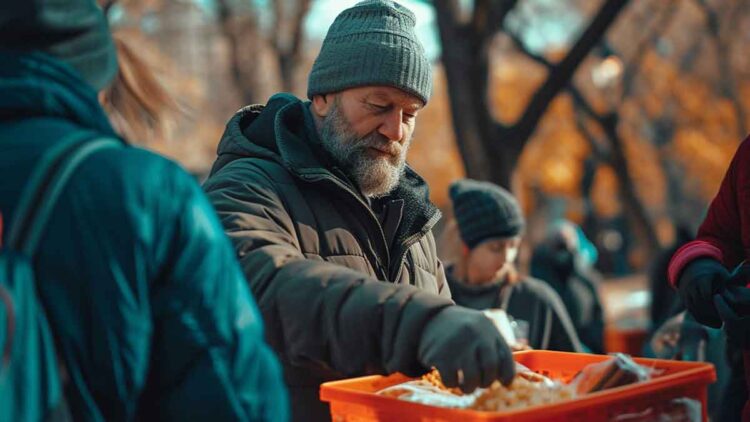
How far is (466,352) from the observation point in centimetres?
223

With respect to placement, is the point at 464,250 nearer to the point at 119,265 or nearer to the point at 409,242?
the point at 409,242

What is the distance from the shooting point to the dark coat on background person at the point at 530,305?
621cm

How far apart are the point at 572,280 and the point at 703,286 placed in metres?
6.11

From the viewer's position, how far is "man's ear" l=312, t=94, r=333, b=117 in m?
3.57

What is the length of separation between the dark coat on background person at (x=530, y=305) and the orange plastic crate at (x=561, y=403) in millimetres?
3438

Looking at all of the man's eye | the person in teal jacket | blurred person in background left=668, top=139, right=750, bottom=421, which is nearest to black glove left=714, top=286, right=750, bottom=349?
blurred person in background left=668, top=139, right=750, bottom=421

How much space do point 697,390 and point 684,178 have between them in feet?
130

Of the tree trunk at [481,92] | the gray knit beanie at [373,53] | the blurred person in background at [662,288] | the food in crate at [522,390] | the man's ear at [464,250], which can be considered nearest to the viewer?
the food in crate at [522,390]

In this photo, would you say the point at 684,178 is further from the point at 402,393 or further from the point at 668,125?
the point at 402,393

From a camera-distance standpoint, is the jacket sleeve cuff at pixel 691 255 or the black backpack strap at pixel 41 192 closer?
the black backpack strap at pixel 41 192

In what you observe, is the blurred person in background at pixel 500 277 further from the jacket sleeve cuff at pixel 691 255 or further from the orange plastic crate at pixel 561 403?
the orange plastic crate at pixel 561 403

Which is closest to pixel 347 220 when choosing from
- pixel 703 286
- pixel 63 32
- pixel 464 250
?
pixel 703 286

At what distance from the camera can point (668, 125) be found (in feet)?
91.6

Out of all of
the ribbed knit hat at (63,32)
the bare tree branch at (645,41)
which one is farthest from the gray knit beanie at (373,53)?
the bare tree branch at (645,41)
